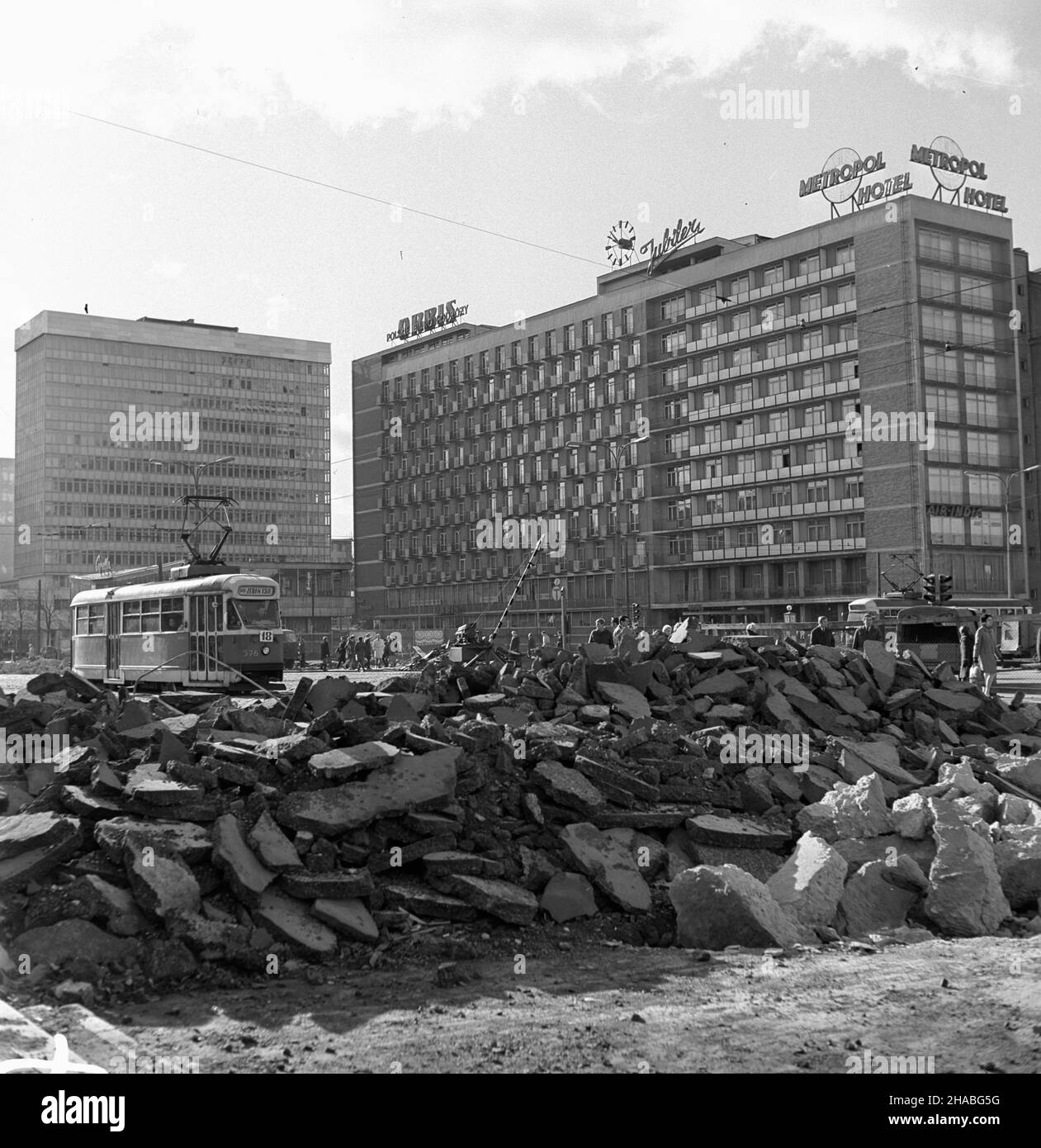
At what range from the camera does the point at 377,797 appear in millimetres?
8484

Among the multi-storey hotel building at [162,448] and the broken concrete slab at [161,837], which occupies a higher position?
the multi-storey hotel building at [162,448]

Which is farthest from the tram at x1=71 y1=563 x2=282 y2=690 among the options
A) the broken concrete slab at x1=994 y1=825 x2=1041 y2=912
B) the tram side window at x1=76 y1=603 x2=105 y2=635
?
the broken concrete slab at x1=994 y1=825 x2=1041 y2=912

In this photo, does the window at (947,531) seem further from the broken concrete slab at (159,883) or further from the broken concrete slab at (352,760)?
the broken concrete slab at (159,883)

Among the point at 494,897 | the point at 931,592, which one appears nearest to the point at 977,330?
the point at 931,592

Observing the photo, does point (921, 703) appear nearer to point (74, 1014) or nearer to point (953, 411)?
point (74, 1014)

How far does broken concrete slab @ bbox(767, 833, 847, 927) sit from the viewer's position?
799 cm

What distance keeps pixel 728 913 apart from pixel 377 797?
2.66 meters

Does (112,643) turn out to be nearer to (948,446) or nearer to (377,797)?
(377,797)

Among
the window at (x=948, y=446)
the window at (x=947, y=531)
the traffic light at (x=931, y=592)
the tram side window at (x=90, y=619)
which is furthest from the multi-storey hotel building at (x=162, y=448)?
the traffic light at (x=931, y=592)

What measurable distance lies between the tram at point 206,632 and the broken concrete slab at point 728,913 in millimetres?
16896

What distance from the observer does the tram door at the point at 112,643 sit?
91.7 ft

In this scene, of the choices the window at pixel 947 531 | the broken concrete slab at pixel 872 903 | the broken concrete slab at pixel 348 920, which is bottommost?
the broken concrete slab at pixel 872 903

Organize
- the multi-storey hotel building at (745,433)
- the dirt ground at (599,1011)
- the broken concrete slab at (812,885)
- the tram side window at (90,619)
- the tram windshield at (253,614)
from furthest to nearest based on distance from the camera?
the multi-storey hotel building at (745,433) → the tram side window at (90,619) → the tram windshield at (253,614) → the broken concrete slab at (812,885) → the dirt ground at (599,1011)
